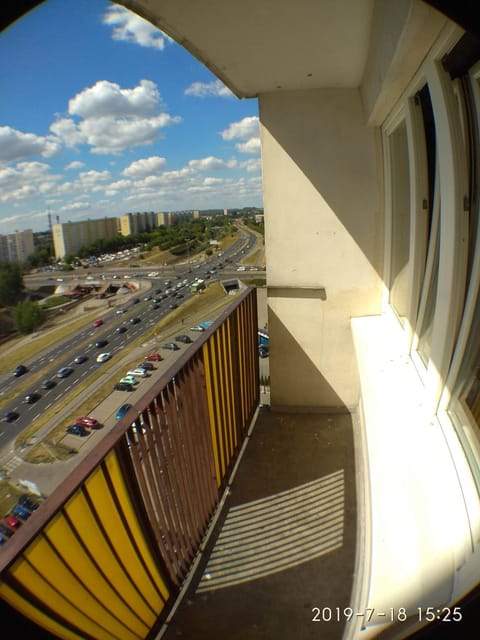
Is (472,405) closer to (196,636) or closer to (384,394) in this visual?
(384,394)

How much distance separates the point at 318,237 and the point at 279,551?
8.20 feet

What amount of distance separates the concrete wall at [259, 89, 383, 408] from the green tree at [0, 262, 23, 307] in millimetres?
9703

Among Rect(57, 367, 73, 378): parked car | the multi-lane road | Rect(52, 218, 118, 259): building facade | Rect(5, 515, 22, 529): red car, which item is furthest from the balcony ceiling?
Rect(52, 218, 118, 259): building facade

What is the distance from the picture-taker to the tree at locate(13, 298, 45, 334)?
1245 cm

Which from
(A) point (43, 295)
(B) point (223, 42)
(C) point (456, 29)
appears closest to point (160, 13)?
(B) point (223, 42)

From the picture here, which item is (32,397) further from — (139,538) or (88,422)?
(139,538)

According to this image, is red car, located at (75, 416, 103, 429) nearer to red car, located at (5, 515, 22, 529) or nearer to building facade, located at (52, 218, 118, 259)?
red car, located at (5, 515, 22, 529)

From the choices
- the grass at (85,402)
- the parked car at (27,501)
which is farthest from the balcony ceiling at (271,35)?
the parked car at (27,501)

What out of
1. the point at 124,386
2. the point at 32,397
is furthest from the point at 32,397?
the point at 124,386

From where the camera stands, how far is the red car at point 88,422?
29.1 ft

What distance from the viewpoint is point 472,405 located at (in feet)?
4.69

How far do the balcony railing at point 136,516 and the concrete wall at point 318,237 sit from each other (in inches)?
38.8

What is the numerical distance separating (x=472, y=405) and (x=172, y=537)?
1.61 m

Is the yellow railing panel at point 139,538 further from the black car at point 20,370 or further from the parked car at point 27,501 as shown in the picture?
the black car at point 20,370
